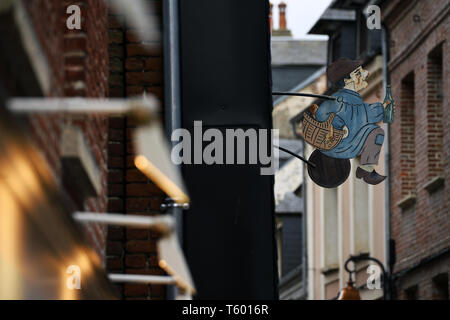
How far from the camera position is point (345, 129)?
808cm

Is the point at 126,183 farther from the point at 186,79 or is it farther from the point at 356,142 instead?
the point at 356,142

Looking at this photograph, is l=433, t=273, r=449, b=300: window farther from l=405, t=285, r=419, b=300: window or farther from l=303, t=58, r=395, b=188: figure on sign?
l=303, t=58, r=395, b=188: figure on sign

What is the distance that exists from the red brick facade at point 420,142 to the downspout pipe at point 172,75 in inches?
431

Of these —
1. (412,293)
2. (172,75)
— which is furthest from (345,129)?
(412,293)

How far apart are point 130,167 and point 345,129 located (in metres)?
1.37

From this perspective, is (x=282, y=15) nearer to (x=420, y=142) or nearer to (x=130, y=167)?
(x=420, y=142)

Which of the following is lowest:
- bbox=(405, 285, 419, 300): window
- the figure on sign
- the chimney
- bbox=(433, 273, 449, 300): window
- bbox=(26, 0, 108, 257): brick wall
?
bbox=(26, 0, 108, 257): brick wall

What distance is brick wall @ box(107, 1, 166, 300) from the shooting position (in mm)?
7613

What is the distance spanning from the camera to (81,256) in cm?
511

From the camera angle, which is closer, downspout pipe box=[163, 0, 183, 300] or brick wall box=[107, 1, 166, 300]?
downspout pipe box=[163, 0, 183, 300]

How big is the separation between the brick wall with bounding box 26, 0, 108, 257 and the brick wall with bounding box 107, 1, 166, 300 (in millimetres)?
681

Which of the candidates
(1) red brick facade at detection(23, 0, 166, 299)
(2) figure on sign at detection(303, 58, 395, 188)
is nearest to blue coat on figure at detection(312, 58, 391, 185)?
(2) figure on sign at detection(303, 58, 395, 188)
